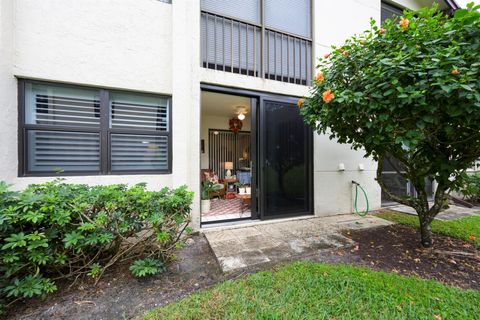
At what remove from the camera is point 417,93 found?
6.33 feet

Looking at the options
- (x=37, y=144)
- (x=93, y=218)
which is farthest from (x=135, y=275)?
(x=37, y=144)

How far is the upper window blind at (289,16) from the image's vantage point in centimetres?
420

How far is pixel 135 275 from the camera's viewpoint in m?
2.17

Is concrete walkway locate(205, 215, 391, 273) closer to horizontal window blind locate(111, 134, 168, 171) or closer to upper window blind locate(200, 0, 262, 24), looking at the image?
horizontal window blind locate(111, 134, 168, 171)

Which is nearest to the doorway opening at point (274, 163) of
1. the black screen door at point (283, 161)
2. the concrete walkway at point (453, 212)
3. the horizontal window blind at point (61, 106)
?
the black screen door at point (283, 161)

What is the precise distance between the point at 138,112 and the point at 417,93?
3770 mm

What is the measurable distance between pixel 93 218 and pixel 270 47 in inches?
170

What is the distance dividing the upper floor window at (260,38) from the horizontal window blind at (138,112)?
1.20m

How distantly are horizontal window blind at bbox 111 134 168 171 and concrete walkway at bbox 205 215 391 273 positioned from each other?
1564 millimetres

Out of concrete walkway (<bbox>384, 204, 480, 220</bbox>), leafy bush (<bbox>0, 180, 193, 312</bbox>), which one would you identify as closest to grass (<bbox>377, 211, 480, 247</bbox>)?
concrete walkway (<bbox>384, 204, 480, 220</bbox>)

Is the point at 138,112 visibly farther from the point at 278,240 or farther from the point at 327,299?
the point at 327,299

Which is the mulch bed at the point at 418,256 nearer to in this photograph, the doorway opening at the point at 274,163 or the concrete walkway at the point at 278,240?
the concrete walkway at the point at 278,240

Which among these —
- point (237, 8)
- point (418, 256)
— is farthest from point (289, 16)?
point (418, 256)

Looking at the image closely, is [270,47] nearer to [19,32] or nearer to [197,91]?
[197,91]
